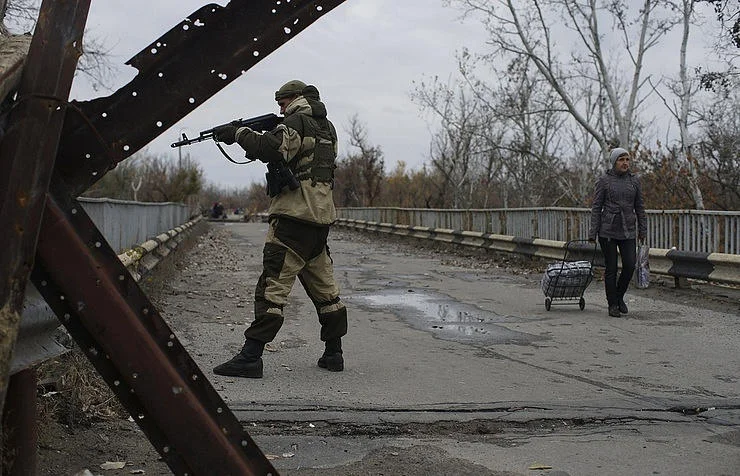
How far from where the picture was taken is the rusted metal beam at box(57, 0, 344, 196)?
8.43 ft

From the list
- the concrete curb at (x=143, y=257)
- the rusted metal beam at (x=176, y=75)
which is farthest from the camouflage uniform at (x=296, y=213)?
Answer: the rusted metal beam at (x=176, y=75)

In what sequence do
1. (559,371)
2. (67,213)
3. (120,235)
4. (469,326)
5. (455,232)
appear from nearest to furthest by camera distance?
(67,213), (559,371), (469,326), (120,235), (455,232)

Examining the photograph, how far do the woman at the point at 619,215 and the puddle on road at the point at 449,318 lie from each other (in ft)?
5.32

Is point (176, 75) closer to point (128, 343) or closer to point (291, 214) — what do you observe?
point (128, 343)

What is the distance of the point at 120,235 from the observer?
9766 millimetres

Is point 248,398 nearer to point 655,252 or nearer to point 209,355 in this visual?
point 209,355

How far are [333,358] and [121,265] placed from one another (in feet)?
12.9

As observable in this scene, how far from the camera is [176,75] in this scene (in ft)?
8.83

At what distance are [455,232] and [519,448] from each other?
715 inches

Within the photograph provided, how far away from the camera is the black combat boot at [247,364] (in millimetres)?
5945

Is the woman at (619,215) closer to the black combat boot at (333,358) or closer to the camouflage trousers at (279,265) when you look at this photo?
the black combat boot at (333,358)

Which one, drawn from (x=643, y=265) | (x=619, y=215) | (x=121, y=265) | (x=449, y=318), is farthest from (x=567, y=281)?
(x=121, y=265)

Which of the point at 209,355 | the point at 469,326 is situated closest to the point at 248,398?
the point at 209,355

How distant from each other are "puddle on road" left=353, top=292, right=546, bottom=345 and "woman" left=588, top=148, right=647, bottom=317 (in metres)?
1.62
